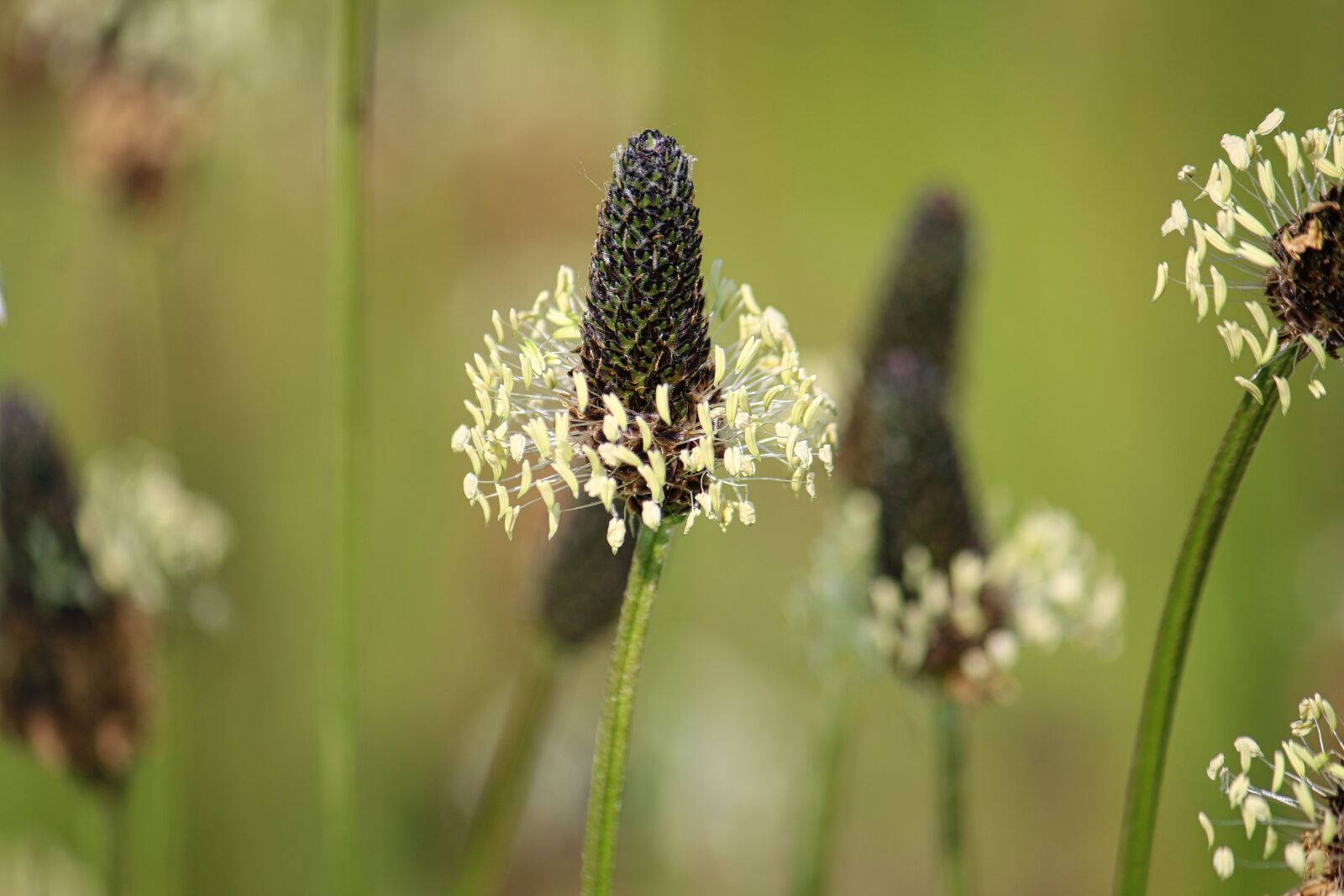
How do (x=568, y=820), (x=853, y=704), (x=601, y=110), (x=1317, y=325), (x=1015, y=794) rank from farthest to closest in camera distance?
1. (x=601, y=110)
2. (x=1015, y=794)
3. (x=568, y=820)
4. (x=853, y=704)
5. (x=1317, y=325)

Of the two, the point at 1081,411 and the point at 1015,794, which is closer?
the point at 1015,794

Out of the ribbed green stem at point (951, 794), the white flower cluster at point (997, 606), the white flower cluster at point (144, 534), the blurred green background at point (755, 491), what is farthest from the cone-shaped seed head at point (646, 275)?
the blurred green background at point (755, 491)

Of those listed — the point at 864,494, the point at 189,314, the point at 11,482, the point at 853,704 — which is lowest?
the point at 853,704

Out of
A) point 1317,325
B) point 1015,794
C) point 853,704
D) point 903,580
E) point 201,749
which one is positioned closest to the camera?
point 1317,325

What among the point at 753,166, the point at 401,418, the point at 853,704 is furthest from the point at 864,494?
the point at 753,166

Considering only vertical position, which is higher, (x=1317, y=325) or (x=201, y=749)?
(x=201, y=749)

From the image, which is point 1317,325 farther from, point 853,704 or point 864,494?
point 853,704

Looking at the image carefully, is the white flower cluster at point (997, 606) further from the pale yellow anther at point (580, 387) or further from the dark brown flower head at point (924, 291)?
the pale yellow anther at point (580, 387)
